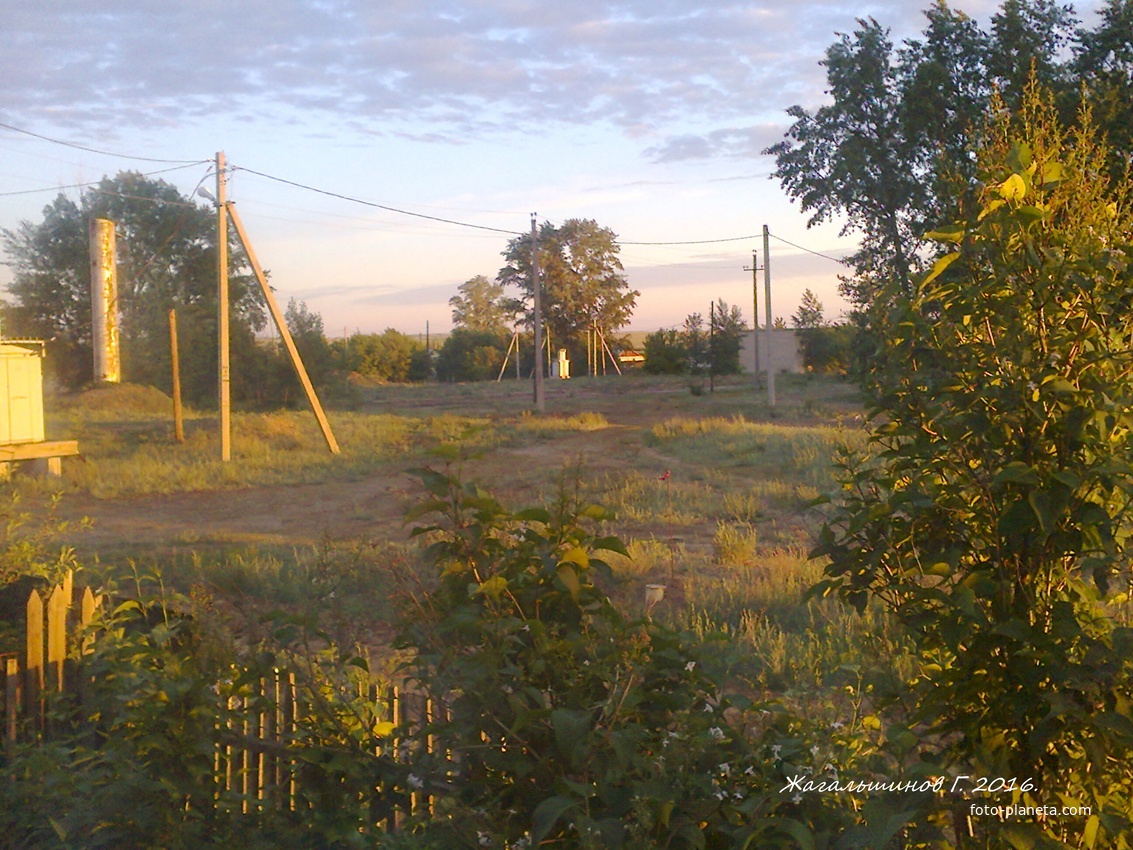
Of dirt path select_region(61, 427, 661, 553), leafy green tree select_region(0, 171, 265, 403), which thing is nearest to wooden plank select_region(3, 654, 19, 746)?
dirt path select_region(61, 427, 661, 553)

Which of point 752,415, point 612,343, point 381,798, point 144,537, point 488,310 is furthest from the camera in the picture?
point 488,310

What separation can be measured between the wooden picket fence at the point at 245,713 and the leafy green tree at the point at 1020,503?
1.44 m

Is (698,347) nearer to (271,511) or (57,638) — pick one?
(271,511)

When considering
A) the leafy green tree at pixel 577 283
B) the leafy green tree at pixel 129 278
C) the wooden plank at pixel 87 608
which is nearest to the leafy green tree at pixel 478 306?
the leafy green tree at pixel 577 283

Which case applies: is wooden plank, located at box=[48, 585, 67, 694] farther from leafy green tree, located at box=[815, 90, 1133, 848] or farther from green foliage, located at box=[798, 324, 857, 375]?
green foliage, located at box=[798, 324, 857, 375]

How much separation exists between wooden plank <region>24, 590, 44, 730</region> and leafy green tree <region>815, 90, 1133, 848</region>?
3.34 m

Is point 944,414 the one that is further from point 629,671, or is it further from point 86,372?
point 86,372

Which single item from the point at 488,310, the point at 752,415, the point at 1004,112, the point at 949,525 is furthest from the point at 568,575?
the point at 488,310

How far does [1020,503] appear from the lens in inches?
93.4

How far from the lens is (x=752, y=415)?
107ft

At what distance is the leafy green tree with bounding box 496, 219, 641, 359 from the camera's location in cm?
7225

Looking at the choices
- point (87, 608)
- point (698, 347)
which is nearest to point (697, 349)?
point (698, 347)

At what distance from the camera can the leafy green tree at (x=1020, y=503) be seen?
2.29 metres

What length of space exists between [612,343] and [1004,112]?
240ft
